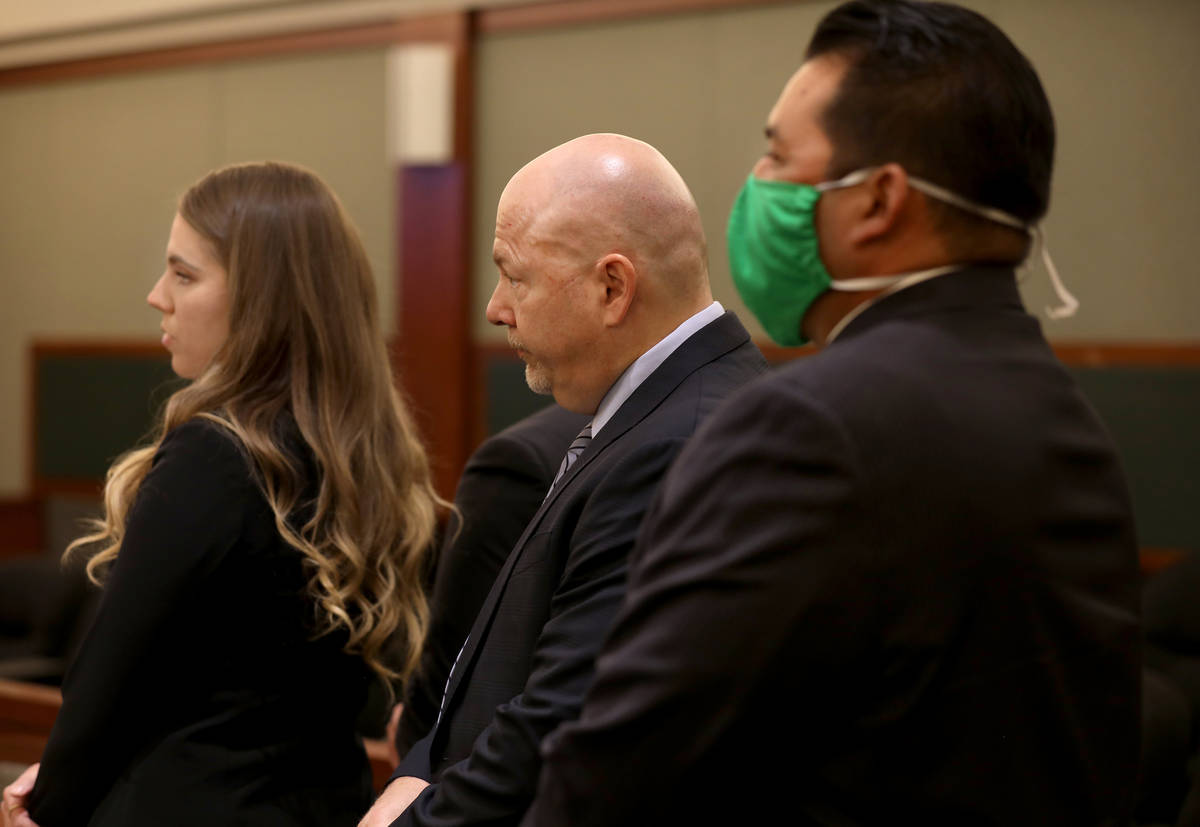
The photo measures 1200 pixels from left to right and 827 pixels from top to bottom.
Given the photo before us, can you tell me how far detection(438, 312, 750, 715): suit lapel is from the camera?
1476 millimetres

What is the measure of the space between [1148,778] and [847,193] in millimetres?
2583

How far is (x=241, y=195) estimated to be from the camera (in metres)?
1.92

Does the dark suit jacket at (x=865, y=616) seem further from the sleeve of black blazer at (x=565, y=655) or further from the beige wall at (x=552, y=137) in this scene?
the beige wall at (x=552, y=137)

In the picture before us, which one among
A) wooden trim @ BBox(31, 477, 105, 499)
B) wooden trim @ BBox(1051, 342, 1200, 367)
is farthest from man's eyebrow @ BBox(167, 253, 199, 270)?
wooden trim @ BBox(31, 477, 105, 499)

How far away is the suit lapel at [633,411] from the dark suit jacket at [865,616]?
1.32 ft

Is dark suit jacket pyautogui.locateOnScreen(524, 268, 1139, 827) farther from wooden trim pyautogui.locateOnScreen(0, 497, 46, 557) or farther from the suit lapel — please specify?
wooden trim pyautogui.locateOnScreen(0, 497, 46, 557)

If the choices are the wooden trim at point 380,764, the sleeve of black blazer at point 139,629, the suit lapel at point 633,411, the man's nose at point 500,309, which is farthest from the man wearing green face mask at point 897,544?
the wooden trim at point 380,764

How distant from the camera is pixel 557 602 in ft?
4.59

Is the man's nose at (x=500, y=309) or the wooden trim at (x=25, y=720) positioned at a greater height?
the man's nose at (x=500, y=309)

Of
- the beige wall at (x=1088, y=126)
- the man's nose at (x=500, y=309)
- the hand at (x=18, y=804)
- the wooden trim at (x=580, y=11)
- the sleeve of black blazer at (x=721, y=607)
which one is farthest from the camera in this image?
the wooden trim at (x=580, y=11)

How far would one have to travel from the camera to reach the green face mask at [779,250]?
1133mm

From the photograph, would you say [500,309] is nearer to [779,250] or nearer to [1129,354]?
[779,250]

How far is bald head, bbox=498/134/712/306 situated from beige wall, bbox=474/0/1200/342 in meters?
2.88

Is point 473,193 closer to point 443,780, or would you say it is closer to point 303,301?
point 303,301
